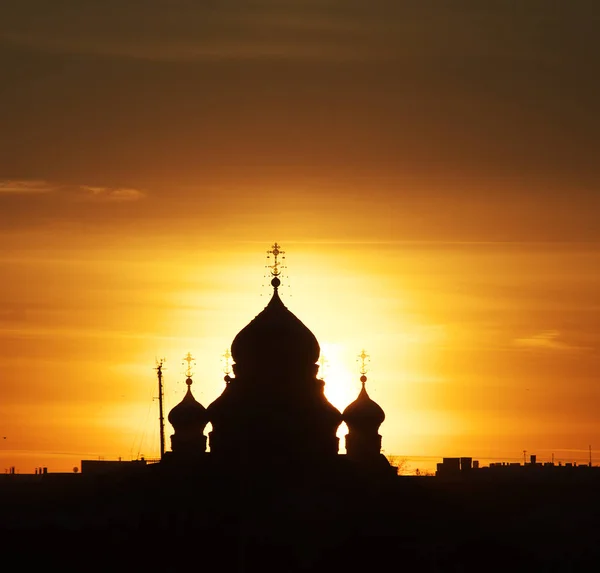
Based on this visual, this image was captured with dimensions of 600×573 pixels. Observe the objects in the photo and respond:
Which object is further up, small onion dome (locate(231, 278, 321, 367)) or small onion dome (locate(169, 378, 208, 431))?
small onion dome (locate(231, 278, 321, 367))

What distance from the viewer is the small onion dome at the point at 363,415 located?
378 ft

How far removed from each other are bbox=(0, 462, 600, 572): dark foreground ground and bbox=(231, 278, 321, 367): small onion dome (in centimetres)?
467

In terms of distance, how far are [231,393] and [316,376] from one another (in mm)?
3425

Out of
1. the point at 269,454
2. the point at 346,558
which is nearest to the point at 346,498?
the point at 269,454

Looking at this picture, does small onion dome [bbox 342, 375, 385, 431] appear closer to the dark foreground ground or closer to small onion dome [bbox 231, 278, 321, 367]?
the dark foreground ground

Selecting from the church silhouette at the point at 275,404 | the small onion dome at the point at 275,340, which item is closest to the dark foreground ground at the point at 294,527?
the church silhouette at the point at 275,404

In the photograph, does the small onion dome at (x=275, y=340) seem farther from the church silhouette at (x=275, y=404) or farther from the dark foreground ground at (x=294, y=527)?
the dark foreground ground at (x=294, y=527)

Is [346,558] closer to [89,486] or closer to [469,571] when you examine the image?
[469,571]

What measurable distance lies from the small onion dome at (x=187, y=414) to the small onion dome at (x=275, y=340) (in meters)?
7.71

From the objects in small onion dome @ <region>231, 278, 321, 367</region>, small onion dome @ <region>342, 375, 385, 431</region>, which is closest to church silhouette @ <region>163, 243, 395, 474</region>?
small onion dome @ <region>231, 278, 321, 367</region>

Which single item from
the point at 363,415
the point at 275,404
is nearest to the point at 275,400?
the point at 275,404

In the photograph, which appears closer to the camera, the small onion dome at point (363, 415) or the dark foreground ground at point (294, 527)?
the dark foreground ground at point (294, 527)

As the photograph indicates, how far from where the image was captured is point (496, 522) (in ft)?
362

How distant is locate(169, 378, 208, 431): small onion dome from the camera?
116812 millimetres
